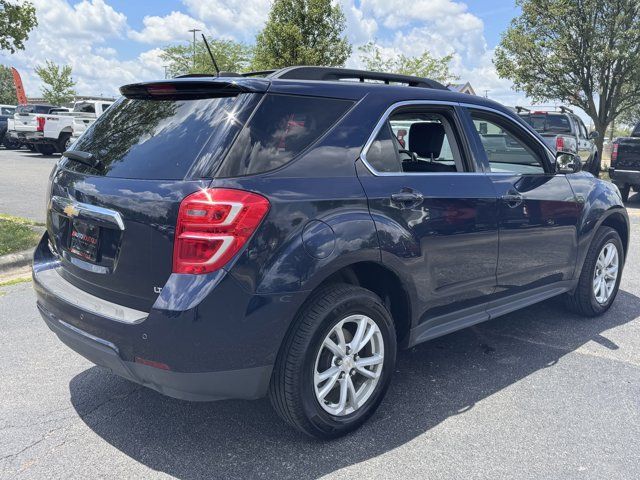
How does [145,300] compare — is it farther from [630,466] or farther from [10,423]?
[630,466]

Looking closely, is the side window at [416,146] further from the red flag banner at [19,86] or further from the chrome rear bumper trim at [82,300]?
the red flag banner at [19,86]

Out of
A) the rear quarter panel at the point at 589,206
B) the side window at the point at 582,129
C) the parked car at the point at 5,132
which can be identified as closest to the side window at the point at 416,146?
the rear quarter panel at the point at 589,206

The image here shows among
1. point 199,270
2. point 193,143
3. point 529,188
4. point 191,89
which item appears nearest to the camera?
point 199,270

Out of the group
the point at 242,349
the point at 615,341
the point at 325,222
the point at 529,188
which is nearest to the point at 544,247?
the point at 529,188

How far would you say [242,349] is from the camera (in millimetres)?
2598

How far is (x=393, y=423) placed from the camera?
10.6 feet

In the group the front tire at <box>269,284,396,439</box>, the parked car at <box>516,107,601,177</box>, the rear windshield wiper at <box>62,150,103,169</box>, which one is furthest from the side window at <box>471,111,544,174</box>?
the parked car at <box>516,107,601,177</box>

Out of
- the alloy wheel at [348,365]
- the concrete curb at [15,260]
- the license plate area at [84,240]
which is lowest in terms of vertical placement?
the concrete curb at [15,260]

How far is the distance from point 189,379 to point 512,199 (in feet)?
7.96

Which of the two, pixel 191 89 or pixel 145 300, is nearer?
pixel 145 300

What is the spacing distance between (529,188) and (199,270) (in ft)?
8.43

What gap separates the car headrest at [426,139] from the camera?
13.1 feet

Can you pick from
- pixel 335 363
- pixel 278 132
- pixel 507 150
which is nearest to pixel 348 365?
pixel 335 363

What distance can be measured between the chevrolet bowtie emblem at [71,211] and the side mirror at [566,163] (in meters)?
3.39
